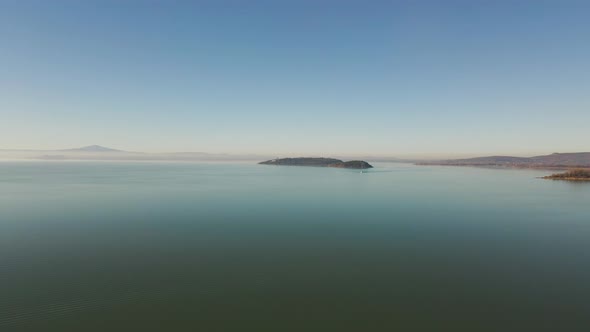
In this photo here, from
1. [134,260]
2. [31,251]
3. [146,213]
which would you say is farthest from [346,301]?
[146,213]

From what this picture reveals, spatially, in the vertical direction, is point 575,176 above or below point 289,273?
above

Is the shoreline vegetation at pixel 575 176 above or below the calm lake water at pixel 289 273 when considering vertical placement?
above

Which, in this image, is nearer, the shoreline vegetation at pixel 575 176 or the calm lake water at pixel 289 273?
the calm lake water at pixel 289 273

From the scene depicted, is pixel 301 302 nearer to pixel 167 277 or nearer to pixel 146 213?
pixel 167 277

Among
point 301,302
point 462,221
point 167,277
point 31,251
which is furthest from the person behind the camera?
point 462,221

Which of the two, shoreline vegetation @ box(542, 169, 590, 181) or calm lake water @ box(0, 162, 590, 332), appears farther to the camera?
shoreline vegetation @ box(542, 169, 590, 181)

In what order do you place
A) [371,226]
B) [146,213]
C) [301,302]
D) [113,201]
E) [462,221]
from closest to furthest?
[301,302] → [371,226] → [462,221] → [146,213] → [113,201]

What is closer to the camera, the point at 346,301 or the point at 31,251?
the point at 346,301

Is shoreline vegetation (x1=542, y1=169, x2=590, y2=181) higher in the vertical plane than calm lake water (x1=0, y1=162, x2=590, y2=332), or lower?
higher

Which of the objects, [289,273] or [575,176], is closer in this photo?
[289,273]

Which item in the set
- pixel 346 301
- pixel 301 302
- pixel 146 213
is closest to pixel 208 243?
pixel 301 302
